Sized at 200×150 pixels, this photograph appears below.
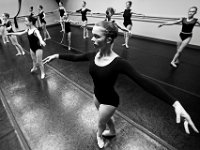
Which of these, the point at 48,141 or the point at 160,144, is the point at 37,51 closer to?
the point at 48,141

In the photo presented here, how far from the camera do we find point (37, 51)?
4266mm

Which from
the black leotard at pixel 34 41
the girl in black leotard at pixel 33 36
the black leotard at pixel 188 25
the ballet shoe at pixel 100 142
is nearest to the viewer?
the ballet shoe at pixel 100 142

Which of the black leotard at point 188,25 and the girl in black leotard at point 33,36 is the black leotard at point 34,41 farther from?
the black leotard at point 188,25

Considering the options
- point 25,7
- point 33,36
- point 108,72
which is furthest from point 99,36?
point 25,7

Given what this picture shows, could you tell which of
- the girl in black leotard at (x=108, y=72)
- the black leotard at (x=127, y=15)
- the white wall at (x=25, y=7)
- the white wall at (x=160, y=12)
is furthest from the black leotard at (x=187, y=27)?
the white wall at (x=25, y=7)

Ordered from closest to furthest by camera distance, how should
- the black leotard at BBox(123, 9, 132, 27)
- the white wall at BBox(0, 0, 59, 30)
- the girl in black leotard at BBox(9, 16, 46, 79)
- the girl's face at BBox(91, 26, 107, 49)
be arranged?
1. the girl's face at BBox(91, 26, 107, 49)
2. the girl in black leotard at BBox(9, 16, 46, 79)
3. the black leotard at BBox(123, 9, 132, 27)
4. the white wall at BBox(0, 0, 59, 30)

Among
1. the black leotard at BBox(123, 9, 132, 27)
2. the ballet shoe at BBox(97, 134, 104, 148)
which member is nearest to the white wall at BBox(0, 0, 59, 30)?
the black leotard at BBox(123, 9, 132, 27)

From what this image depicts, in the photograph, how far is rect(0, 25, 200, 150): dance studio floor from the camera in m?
2.58

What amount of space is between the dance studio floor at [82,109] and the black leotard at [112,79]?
3.88 ft

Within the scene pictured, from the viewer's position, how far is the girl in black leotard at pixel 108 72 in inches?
53.1

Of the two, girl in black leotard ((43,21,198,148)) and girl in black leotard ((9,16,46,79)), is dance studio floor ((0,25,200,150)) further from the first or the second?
girl in black leotard ((43,21,198,148))

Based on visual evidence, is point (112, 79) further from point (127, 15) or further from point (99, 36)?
point (127, 15)

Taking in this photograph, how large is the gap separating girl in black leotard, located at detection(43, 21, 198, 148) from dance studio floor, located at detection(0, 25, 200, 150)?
1.02 m

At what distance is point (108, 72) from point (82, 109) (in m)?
2.00
